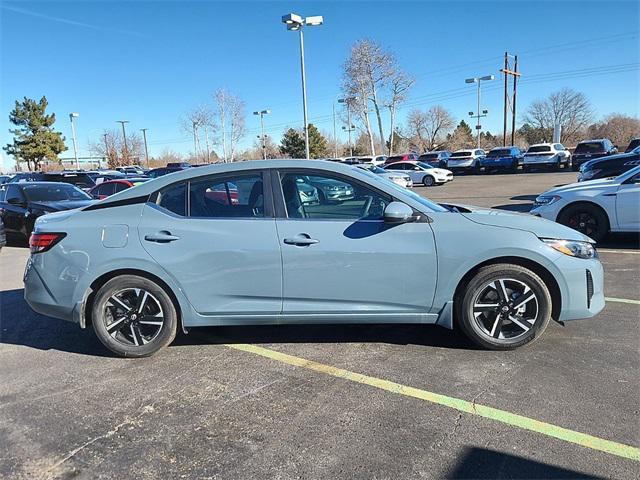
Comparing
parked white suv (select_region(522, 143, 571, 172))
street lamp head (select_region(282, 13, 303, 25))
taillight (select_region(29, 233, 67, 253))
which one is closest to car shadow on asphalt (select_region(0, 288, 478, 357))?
taillight (select_region(29, 233, 67, 253))

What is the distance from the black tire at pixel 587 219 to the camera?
794 centimetres

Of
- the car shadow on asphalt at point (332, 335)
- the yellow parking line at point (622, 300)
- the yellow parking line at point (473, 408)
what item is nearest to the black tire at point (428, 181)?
the yellow parking line at point (622, 300)

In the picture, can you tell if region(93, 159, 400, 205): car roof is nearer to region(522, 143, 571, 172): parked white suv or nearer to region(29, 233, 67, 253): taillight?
region(29, 233, 67, 253): taillight

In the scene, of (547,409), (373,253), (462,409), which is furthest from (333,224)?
(547,409)

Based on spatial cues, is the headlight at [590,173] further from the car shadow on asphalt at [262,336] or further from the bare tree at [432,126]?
the bare tree at [432,126]

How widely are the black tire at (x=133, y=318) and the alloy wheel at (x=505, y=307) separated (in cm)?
248

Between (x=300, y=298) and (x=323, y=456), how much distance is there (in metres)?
1.39

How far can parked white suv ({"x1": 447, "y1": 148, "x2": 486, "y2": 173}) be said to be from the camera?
34906mm

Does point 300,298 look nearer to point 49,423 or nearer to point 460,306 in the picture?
point 460,306

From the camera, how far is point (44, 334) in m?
4.69

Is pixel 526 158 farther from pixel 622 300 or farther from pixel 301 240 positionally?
pixel 301 240

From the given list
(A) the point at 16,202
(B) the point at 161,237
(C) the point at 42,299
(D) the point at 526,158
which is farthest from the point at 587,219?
(D) the point at 526,158

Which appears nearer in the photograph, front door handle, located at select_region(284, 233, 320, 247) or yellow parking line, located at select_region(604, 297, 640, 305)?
front door handle, located at select_region(284, 233, 320, 247)

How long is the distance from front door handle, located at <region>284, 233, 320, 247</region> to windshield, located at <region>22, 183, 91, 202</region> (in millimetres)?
8816
